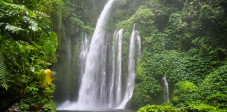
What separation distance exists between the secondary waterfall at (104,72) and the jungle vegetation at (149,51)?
3.38ft

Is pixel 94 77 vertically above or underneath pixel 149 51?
underneath

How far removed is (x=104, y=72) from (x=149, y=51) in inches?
212

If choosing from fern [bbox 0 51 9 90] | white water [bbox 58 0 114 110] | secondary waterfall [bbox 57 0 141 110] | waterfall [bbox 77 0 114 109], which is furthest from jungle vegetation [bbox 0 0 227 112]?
white water [bbox 58 0 114 110]

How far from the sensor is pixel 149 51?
36.5 ft

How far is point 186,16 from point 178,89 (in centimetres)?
597

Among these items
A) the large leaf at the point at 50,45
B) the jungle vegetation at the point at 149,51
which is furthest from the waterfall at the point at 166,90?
the large leaf at the point at 50,45

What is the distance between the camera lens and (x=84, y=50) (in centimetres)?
1561

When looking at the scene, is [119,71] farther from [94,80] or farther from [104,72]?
[94,80]

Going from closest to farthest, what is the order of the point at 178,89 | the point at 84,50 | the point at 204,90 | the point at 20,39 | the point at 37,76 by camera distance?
the point at 20,39 → the point at 37,76 → the point at 204,90 → the point at 178,89 → the point at 84,50

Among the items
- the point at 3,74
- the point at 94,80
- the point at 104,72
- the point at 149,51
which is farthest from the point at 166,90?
the point at 3,74

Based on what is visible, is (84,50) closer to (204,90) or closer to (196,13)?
(196,13)

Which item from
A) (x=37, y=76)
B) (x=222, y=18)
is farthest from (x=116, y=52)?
(x=37, y=76)

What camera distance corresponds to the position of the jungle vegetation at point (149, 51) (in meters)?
2.53

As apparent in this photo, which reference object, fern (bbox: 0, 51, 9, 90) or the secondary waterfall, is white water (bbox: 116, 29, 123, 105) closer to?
the secondary waterfall
